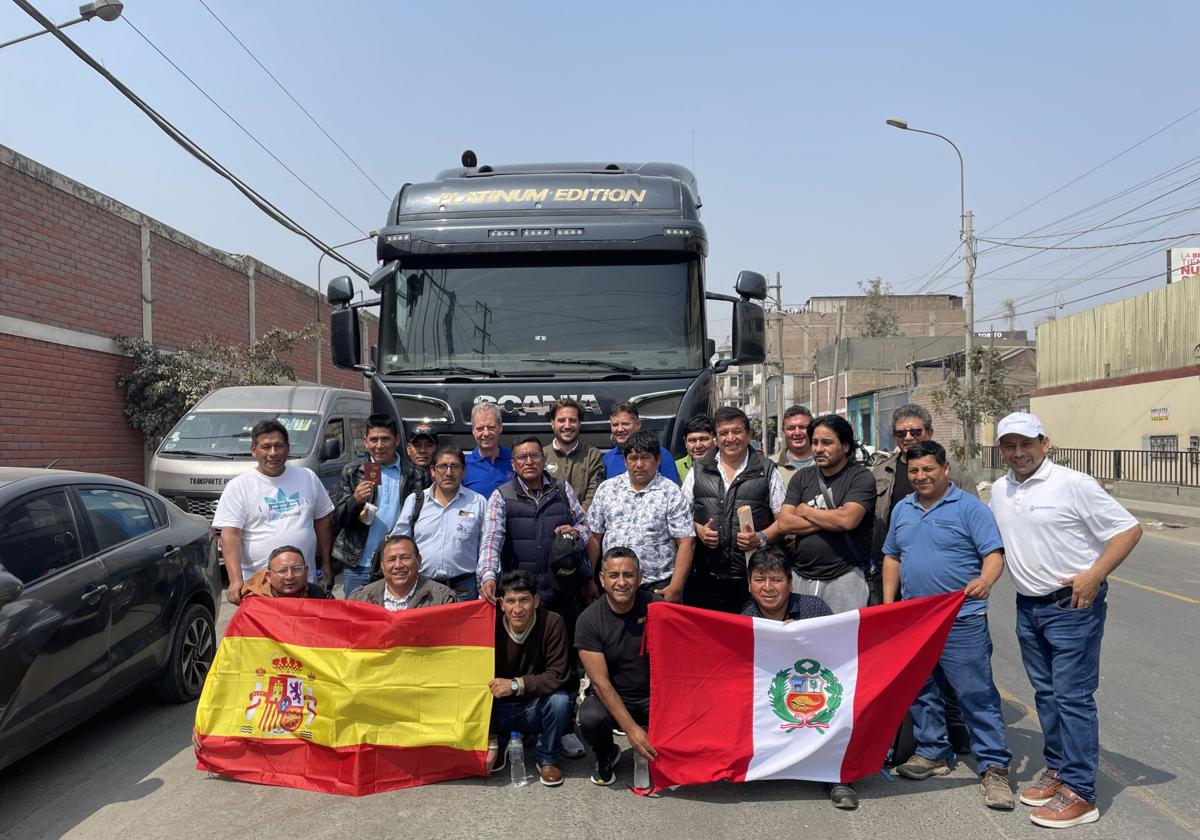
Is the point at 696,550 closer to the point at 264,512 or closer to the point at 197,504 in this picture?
the point at 264,512

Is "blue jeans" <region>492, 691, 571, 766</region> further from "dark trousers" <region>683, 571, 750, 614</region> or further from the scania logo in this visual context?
the scania logo

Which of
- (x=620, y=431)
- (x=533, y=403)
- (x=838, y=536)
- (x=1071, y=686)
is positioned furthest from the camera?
(x=533, y=403)

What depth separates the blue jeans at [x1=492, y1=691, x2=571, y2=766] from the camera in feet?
15.9

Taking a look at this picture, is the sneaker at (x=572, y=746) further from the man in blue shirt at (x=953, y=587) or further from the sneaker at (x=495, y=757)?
the man in blue shirt at (x=953, y=587)

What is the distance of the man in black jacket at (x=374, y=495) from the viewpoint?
6.07 meters

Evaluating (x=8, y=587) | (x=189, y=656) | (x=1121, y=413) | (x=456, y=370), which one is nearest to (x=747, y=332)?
(x=456, y=370)

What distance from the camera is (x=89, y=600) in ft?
16.2

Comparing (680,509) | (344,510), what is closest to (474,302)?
(344,510)

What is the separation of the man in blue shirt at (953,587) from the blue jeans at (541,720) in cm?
176

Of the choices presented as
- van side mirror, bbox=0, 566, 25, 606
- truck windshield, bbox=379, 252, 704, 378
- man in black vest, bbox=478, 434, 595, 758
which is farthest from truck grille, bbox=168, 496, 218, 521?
van side mirror, bbox=0, 566, 25, 606

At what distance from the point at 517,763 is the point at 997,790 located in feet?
7.63

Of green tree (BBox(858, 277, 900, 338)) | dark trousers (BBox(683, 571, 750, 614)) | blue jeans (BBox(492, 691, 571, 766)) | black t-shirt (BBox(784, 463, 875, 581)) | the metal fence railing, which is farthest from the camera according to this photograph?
green tree (BBox(858, 277, 900, 338))

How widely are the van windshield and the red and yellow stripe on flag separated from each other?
22.2 ft

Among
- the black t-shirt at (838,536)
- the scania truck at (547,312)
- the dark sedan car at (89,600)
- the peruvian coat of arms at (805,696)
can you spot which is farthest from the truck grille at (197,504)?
the peruvian coat of arms at (805,696)
